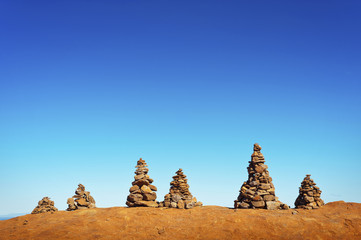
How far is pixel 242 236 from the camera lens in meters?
20.7

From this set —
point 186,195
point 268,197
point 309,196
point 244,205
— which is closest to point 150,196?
point 186,195

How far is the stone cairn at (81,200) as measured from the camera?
28625mm

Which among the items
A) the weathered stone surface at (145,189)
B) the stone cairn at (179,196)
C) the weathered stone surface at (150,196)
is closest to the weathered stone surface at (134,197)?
the weathered stone surface at (150,196)

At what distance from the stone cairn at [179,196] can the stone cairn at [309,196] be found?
12.7 m

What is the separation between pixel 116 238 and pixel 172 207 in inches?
341

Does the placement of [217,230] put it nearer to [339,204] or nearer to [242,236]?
[242,236]

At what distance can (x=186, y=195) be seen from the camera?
2906 cm

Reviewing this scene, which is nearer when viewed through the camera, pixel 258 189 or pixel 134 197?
pixel 134 197

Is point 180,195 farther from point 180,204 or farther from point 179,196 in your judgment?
point 180,204

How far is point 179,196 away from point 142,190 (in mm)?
4367

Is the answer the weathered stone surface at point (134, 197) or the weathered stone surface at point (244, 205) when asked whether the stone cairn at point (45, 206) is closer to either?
the weathered stone surface at point (134, 197)

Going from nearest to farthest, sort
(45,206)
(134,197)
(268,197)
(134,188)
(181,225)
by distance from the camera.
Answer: (181,225) → (268,197) → (134,197) → (134,188) → (45,206)

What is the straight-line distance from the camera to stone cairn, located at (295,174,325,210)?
98.5 feet

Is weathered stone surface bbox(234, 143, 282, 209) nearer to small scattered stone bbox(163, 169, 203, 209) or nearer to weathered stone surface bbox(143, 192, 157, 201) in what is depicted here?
small scattered stone bbox(163, 169, 203, 209)
